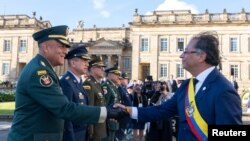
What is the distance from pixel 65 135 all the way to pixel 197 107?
1.91 metres

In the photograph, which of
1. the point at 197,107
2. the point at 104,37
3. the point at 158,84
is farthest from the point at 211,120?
the point at 104,37

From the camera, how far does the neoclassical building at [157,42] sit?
42.1 m

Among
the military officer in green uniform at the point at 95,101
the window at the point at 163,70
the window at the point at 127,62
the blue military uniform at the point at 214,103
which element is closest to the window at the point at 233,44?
the window at the point at 163,70

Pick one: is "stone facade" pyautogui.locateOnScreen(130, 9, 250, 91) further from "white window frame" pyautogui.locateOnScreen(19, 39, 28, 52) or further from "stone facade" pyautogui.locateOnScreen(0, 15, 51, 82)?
"white window frame" pyautogui.locateOnScreen(19, 39, 28, 52)

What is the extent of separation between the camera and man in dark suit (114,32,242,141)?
2.60 metres

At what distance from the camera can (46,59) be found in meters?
3.21

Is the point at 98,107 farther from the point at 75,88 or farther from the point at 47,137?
the point at 75,88

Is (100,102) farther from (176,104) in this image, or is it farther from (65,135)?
(176,104)

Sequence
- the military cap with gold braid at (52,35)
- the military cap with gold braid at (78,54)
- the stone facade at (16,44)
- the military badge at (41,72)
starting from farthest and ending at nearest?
the stone facade at (16,44)
the military cap with gold braid at (78,54)
the military cap with gold braid at (52,35)
the military badge at (41,72)

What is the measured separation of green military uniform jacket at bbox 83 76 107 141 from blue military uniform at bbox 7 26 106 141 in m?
2.29

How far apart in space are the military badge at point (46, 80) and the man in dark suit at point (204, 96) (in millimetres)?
1266

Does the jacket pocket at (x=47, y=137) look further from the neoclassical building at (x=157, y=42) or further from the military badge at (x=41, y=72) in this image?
the neoclassical building at (x=157, y=42)

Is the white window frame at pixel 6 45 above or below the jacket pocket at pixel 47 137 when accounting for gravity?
above

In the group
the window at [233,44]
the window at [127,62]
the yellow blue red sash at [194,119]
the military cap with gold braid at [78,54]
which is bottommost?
the yellow blue red sash at [194,119]
